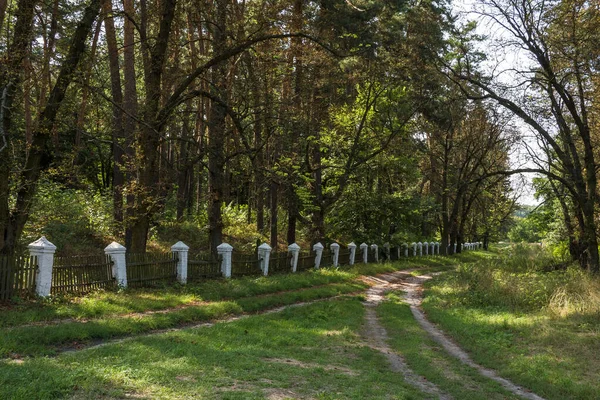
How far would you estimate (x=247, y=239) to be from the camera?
96.7 ft

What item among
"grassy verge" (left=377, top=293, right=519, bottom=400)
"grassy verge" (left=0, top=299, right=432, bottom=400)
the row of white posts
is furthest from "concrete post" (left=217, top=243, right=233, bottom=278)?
"grassy verge" (left=0, top=299, right=432, bottom=400)

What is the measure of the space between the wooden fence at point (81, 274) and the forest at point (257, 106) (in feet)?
4.95

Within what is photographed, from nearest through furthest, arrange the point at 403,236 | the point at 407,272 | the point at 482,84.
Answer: the point at 482,84, the point at 407,272, the point at 403,236

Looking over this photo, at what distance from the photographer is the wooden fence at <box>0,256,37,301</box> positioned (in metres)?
10.2

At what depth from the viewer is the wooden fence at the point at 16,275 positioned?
33.3 ft

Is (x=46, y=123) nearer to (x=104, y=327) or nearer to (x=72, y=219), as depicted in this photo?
(x=104, y=327)

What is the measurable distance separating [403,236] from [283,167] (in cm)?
1322

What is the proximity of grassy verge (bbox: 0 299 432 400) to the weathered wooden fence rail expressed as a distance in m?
3.50

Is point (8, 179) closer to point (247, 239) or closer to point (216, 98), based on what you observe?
point (216, 98)

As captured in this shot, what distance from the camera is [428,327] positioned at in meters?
12.8

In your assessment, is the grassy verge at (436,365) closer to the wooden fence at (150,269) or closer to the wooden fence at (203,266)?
the wooden fence at (203,266)

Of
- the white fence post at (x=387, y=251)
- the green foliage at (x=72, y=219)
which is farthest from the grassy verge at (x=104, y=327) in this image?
the white fence post at (x=387, y=251)

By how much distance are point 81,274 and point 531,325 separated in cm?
1017

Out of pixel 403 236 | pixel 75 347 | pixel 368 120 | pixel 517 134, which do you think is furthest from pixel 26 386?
pixel 403 236
